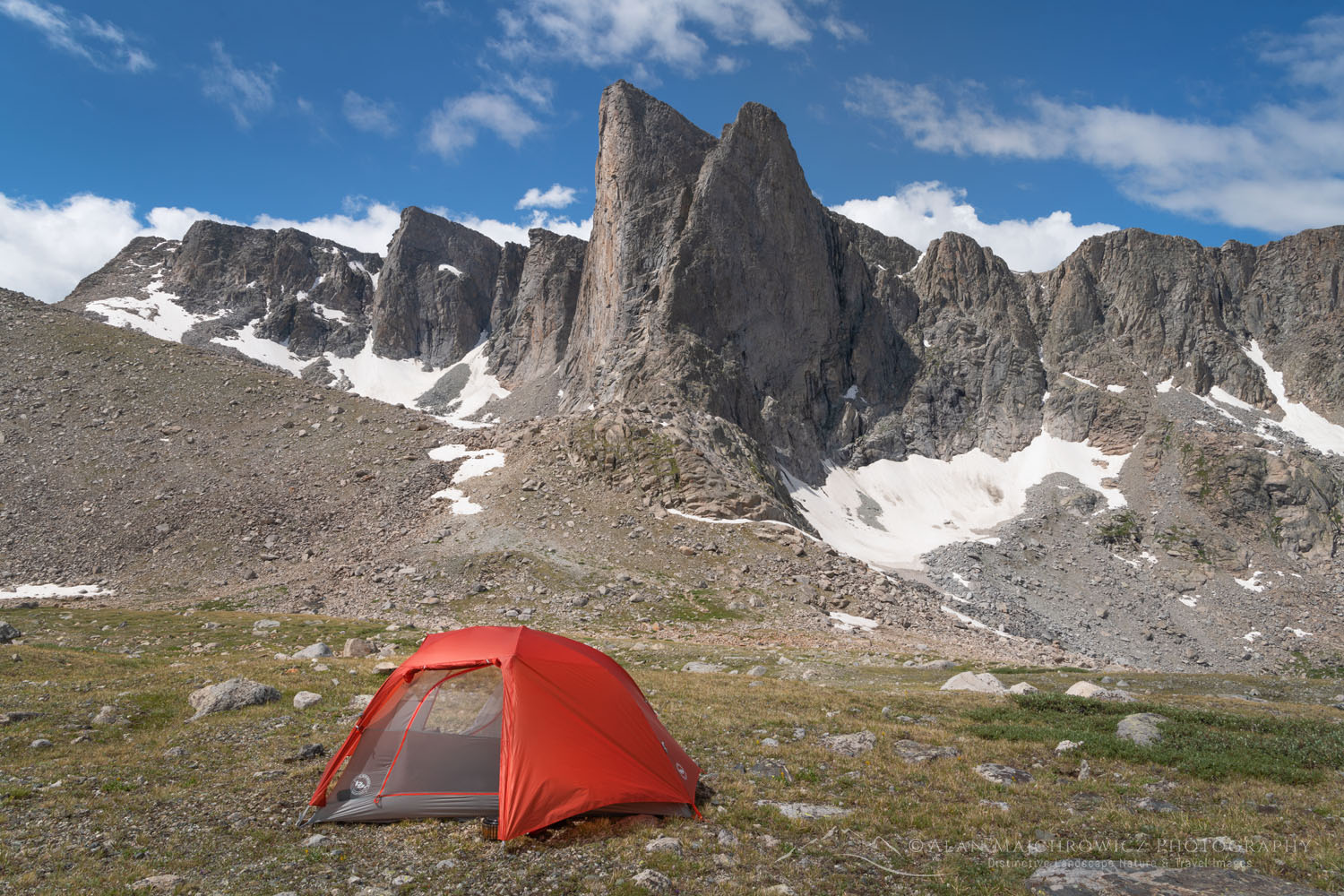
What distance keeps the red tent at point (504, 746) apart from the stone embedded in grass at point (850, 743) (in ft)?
13.5

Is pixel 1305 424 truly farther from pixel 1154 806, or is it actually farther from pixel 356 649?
pixel 356 649

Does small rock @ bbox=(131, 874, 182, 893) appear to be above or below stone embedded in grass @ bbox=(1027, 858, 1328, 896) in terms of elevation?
below

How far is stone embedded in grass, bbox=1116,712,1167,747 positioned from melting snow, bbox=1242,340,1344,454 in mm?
153571

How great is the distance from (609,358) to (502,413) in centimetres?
5145

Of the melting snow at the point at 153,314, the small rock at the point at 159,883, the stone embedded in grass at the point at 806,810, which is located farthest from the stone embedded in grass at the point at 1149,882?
the melting snow at the point at 153,314

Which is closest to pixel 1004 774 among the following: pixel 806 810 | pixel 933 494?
pixel 806 810

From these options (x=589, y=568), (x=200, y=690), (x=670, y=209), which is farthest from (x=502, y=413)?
(x=200, y=690)

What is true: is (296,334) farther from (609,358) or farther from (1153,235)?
(1153,235)

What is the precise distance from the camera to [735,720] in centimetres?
1661

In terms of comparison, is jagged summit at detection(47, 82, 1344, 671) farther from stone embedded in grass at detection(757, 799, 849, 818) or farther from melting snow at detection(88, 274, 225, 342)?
stone embedded in grass at detection(757, 799, 849, 818)

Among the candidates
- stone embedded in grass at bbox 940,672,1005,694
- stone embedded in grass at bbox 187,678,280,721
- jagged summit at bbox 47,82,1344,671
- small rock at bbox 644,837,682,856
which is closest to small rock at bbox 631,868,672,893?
small rock at bbox 644,837,682,856

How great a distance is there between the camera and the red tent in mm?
10484

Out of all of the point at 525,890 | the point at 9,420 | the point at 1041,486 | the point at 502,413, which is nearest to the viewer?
the point at 525,890

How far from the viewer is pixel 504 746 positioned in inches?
420
